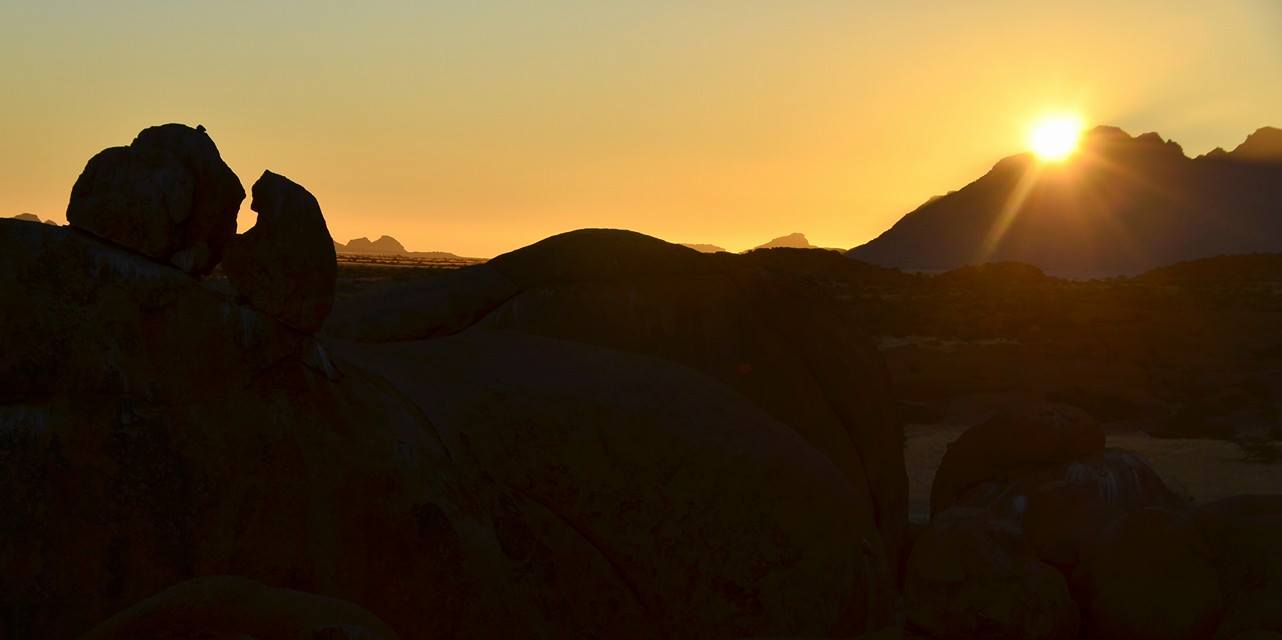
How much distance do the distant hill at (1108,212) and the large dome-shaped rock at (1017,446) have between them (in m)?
129

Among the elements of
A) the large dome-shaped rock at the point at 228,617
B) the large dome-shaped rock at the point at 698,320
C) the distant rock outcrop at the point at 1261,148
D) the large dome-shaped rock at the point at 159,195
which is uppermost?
the distant rock outcrop at the point at 1261,148

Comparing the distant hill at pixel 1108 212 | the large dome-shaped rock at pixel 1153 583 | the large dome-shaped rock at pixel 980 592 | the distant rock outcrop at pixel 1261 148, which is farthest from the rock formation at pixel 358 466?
the distant rock outcrop at pixel 1261 148

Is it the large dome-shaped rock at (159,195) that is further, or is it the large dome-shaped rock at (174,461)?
the large dome-shaped rock at (159,195)

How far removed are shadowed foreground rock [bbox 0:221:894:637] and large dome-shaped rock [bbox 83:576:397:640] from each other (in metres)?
1.00

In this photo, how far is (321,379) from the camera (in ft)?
13.0

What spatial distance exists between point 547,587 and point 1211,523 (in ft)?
9.92

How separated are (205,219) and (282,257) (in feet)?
0.88

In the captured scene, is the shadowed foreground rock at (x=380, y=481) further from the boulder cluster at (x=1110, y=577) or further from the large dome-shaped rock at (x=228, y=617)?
the large dome-shaped rock at (x=228, y=617)

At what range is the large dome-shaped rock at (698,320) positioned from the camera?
612 centimetres

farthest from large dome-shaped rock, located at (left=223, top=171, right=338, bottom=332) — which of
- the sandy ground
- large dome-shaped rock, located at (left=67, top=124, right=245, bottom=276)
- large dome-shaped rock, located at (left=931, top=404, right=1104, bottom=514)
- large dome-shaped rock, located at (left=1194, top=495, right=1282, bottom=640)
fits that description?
the sandy ground

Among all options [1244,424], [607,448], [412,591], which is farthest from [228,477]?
[1244,424]

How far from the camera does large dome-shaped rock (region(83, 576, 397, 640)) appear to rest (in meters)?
2.50

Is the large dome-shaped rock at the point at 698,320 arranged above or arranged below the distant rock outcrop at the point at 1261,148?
below

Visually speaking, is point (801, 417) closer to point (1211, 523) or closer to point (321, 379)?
point (1211, 523)
